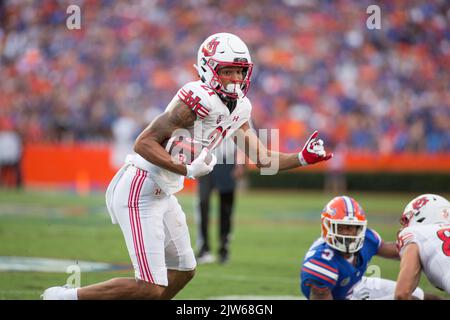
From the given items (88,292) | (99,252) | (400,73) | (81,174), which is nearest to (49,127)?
(81,174)

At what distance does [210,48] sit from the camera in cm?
498

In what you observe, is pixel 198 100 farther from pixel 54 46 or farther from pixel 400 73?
pixel 54 46

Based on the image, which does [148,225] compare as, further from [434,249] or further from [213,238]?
[213,238]

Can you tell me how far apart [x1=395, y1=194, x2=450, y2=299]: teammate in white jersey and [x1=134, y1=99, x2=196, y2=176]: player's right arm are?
58.8 inches

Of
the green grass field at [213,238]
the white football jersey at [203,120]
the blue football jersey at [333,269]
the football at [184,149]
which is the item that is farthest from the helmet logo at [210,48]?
the green grass field at [213,238]

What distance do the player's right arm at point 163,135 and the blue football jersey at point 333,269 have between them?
3.47ft

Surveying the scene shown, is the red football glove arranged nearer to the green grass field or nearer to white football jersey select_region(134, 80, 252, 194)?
white football jersey select_region(134, 80, 252, 194)

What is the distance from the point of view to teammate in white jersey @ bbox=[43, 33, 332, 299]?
15.3ft

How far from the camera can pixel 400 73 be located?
64.5 feet

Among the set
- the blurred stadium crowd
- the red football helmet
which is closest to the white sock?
the red football helmet

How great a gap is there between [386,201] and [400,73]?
4.02 metres

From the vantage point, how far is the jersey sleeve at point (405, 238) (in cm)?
486

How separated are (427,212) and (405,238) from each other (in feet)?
0.89
